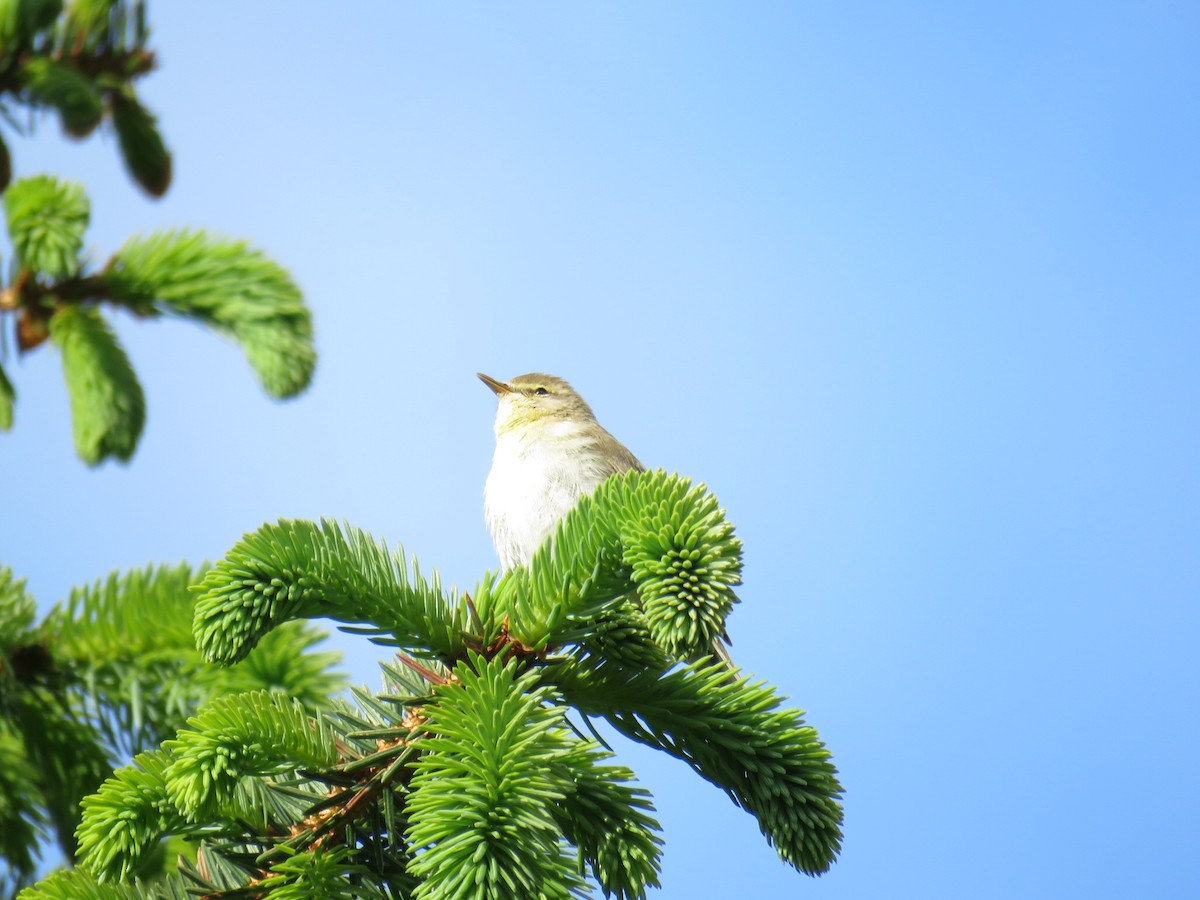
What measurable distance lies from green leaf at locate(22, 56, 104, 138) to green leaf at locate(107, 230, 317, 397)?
35 centimetres

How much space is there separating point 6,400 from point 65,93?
0.75 m

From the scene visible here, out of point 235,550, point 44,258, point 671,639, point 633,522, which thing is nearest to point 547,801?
point 671,639

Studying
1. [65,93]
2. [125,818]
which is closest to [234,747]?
[125,818]

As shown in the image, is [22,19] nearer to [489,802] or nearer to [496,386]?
[489,802]

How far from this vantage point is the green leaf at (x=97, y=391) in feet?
8.18

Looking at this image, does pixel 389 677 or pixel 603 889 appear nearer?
pixel 603 889

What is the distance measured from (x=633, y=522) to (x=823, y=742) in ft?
1.72

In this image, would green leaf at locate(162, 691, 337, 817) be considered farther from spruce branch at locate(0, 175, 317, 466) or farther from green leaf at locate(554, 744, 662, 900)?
spruce branch at locate(0, 175, 317, 466)

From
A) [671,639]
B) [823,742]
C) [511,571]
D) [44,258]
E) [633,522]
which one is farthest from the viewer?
[44,258]

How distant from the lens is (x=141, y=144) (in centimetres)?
266

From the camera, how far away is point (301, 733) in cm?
177

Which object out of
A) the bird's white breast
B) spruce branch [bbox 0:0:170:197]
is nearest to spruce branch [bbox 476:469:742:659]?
spruce branch [bbox 0:0:170:197]

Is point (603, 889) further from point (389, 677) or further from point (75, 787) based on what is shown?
point (75, 787)

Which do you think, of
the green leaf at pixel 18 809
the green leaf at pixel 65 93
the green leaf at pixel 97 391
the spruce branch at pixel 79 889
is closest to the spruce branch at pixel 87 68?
the green leaf at pixel 65 93
